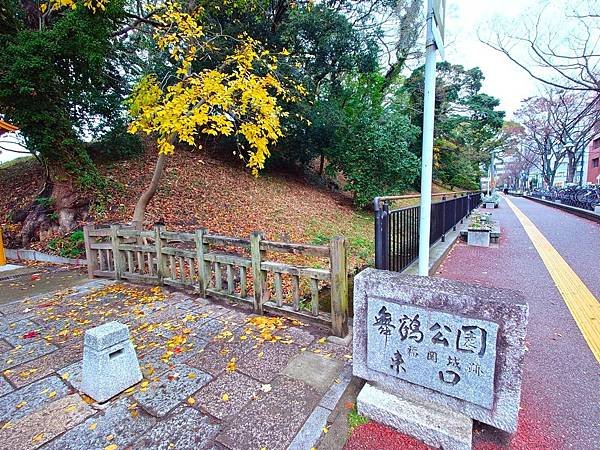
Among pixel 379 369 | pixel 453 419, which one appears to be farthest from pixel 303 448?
pixel 453 419

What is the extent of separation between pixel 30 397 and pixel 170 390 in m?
1.20

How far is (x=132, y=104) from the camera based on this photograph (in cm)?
646

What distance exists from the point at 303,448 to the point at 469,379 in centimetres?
119

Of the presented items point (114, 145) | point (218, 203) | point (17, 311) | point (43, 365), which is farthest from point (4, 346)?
point (114, 145)

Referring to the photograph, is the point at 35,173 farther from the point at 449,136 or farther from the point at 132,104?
the point at 449,136

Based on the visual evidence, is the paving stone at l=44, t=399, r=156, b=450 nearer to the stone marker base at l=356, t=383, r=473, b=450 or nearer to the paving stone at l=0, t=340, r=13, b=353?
the stone marker base at l=356, t=383, r=473, b=450

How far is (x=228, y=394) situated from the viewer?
251 cm

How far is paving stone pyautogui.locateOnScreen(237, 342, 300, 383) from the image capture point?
277 centimetres

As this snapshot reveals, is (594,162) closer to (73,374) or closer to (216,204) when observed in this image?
(216,204)

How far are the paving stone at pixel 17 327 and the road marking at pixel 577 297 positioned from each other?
6346 millimetres

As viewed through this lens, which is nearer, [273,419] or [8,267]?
[273,419]

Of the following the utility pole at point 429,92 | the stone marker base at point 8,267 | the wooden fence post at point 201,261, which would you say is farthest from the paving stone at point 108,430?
the stone marker base at point 8,267

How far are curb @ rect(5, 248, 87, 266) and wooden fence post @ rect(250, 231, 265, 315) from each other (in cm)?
500

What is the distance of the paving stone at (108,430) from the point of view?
206cm
